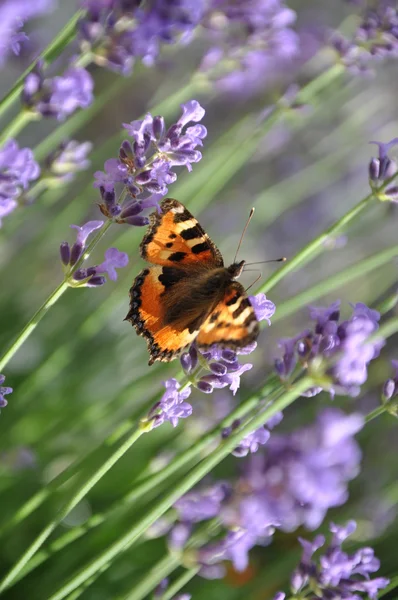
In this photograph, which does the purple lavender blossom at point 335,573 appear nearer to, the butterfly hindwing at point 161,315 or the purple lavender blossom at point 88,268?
the butterfly hindwing at point 161,315

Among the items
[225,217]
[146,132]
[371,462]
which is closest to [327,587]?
[146,132]

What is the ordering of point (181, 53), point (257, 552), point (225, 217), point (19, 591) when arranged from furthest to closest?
point (181, 53) → point (225, 217) → point (257, 552) → point (19, 591)

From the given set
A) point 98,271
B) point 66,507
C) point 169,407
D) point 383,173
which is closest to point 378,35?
point 383,173

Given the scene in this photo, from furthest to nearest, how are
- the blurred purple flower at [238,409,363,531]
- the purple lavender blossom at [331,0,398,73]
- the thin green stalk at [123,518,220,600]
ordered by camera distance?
the purple lavender blossom at [331,0,398,73], the thin green stalk at [123,518,220,600], the blurred purple flower at [238,409,363,531]

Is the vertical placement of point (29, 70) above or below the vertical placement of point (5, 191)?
above

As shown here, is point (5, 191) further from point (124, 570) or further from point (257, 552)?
point (257, 552)

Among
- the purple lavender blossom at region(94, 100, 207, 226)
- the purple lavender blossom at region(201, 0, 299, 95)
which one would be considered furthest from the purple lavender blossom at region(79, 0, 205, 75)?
the purple lavender blossom at region(201, 0, 299, 95)

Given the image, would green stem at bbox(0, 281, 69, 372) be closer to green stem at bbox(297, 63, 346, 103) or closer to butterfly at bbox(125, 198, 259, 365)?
butterfly at bbox(125, 198, 259, 365)
